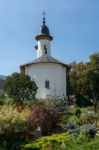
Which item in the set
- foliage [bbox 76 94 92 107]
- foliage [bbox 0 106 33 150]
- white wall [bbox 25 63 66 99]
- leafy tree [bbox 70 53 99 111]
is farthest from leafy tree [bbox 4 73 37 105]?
foliage [bbox 0 106 33 150]

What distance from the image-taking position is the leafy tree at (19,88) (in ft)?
128

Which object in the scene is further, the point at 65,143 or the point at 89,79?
the point at 89,79

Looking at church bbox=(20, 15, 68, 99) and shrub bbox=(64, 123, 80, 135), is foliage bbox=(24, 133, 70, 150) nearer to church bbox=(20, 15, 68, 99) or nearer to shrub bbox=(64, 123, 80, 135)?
shrub bbox=(64, 123, 80, 135)

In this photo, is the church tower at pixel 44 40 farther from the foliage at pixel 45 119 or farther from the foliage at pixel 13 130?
the foliage at pixel 13 130

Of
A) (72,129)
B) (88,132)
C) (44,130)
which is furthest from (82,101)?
(88,132)

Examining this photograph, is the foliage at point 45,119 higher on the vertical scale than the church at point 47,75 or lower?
lower

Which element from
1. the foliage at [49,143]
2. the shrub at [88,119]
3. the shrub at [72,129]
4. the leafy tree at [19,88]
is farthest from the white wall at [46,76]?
the foliage at [49,143]

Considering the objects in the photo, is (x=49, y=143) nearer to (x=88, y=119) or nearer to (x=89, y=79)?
(x=88, y=119)

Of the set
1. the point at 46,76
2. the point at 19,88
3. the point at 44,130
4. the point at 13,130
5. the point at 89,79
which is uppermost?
the point at 46,76

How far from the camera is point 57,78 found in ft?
171

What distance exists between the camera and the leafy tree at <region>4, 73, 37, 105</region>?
38.9 metres

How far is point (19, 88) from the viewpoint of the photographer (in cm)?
3916

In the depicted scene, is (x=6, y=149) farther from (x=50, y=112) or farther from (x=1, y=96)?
(x=1, y=96)

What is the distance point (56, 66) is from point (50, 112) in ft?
94.3
